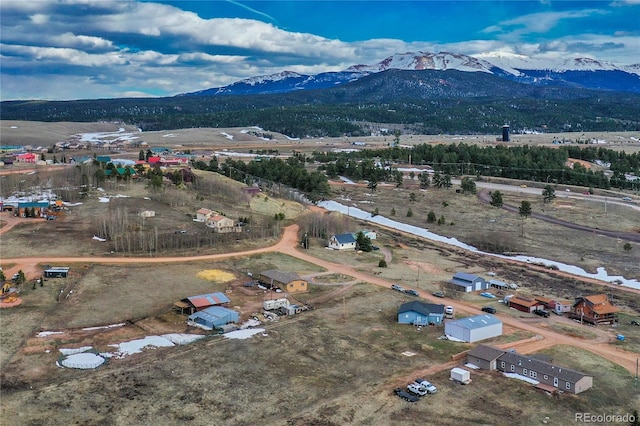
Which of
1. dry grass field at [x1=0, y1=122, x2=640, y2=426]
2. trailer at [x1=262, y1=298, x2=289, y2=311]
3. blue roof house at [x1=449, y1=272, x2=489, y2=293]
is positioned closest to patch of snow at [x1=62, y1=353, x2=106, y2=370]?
dry grass field at [x1=0, y1=122, x2=640, y2=426]

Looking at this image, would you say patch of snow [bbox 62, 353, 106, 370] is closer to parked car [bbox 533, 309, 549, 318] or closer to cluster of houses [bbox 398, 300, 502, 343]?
cluster of houses [bbox 398, 300, 502, 343]

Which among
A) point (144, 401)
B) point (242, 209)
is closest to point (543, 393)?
point (144, 401)

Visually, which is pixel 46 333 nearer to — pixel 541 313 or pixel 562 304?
pixel 541 313

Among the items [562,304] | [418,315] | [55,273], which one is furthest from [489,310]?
[55,273]

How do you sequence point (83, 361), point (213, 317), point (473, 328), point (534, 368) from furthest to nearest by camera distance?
point (213, 317) < point (473, 328) < point (83, 361) < point (534, 368)

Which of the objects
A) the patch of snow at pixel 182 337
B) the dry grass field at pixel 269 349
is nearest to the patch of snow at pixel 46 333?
the dry grass field at pixel 269 349
